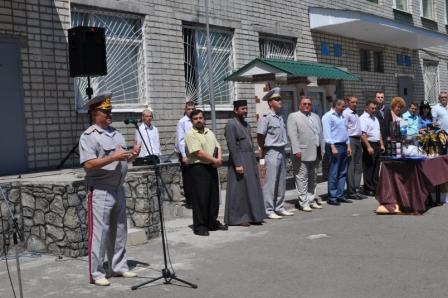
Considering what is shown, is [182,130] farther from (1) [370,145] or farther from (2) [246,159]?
(1) [370,145]

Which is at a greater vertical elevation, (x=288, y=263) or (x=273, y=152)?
(x=273, y=152)

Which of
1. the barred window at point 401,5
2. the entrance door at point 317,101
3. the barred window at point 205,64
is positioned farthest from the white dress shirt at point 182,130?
the barred window at point 401,5

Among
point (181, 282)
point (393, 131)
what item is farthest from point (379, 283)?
point (393, 131)

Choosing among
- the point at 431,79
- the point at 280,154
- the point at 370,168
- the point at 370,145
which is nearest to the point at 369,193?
the point at 370,168

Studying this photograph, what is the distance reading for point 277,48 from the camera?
16547 mm

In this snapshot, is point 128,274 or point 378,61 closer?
point 128,274

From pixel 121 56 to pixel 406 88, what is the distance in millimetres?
13726

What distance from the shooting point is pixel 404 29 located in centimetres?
1850

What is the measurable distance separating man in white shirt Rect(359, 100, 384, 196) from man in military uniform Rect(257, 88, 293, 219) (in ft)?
8.14

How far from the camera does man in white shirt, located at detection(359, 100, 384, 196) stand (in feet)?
38.9

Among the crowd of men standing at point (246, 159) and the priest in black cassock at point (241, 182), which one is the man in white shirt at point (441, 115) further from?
the priest in black cassock at point (241, 182)

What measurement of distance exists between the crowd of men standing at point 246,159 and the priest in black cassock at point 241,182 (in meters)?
0.01

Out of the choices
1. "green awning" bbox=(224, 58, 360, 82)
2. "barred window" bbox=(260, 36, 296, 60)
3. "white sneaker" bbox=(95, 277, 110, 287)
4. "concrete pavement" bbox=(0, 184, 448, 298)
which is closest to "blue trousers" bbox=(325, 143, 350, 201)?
"concrete pavement" bbox=(0, 184, 448, 298)

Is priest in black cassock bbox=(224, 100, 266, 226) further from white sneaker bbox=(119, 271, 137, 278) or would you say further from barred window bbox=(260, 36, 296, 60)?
barred window bbox=(260, 36, 296, 60)
